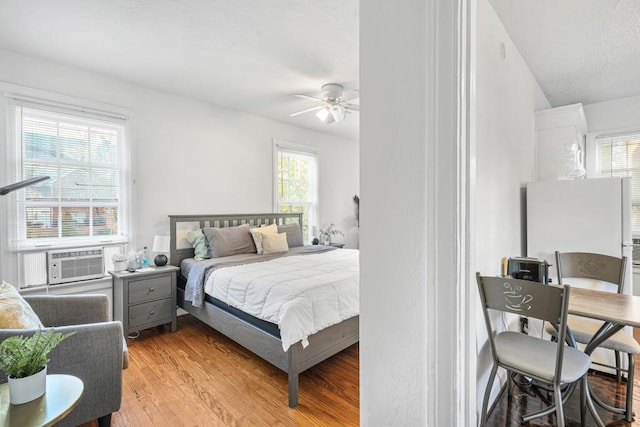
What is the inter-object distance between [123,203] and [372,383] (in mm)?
3372

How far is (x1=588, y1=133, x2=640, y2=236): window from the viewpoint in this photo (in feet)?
12.6

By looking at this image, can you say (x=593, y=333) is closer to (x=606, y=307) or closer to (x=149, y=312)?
(x=606, y=307)

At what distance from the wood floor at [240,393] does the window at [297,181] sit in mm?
2586

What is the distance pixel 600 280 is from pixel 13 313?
3.73 meters

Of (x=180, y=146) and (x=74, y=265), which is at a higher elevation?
(x=180, y=146)

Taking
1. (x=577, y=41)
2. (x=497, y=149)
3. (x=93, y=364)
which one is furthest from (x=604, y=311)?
(x=93, y=364)

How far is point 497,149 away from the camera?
209 centimetres

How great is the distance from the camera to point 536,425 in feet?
5.80

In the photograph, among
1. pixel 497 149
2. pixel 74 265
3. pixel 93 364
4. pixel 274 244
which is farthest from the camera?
pixel 274 244

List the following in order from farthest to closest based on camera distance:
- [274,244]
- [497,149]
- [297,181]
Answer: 1. [297,181]
2. [274,244]
3. [497,149]

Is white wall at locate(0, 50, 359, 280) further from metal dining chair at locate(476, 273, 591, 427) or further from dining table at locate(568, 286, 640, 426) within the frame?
dining table at locate(568, 286, 640, 426)

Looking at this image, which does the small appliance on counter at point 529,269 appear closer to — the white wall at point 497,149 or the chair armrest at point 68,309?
the white wall at point 497,149

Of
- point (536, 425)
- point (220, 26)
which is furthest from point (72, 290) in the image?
point (536, 425)

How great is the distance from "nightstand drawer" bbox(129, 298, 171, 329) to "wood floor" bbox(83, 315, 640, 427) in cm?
25
